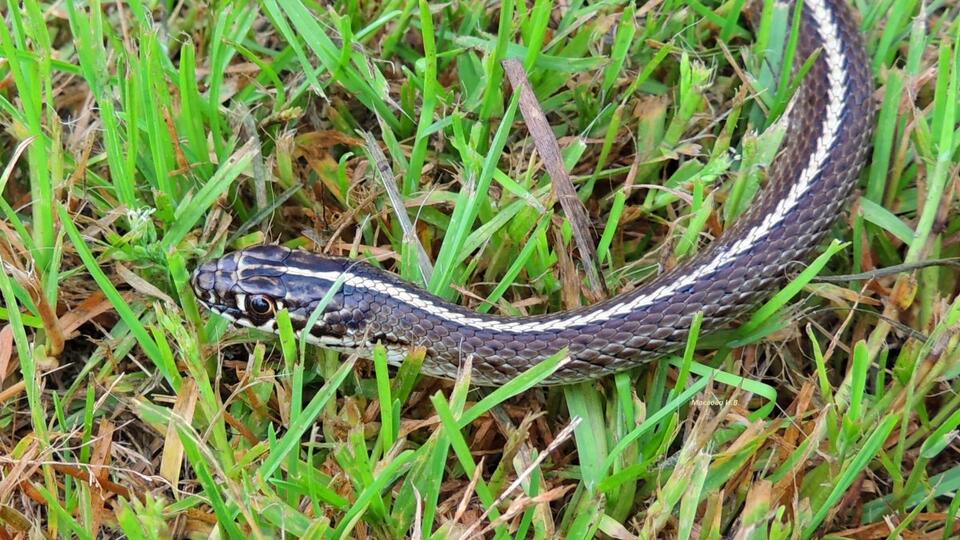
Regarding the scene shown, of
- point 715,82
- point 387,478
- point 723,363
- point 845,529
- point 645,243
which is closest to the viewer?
point 387,478

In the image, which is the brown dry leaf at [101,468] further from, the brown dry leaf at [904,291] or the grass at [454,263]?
the brown dry leaf at [904,291]

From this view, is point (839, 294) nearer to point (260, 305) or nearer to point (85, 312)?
point (260, 305)

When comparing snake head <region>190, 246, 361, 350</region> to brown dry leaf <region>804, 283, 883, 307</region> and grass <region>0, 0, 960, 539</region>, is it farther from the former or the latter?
brown dry leaf <region>804, 283, 883, 307</region>

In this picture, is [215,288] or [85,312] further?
[85,312]

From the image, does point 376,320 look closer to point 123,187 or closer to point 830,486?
point 123,187

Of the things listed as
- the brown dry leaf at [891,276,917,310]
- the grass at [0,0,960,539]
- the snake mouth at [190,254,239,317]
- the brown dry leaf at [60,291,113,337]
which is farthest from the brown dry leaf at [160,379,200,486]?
the brown dry leaf at [891,276,917,310]

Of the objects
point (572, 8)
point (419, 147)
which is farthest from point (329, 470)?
point (572, 8)

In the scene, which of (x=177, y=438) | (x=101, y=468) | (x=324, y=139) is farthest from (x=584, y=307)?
(x=101, y=468)
